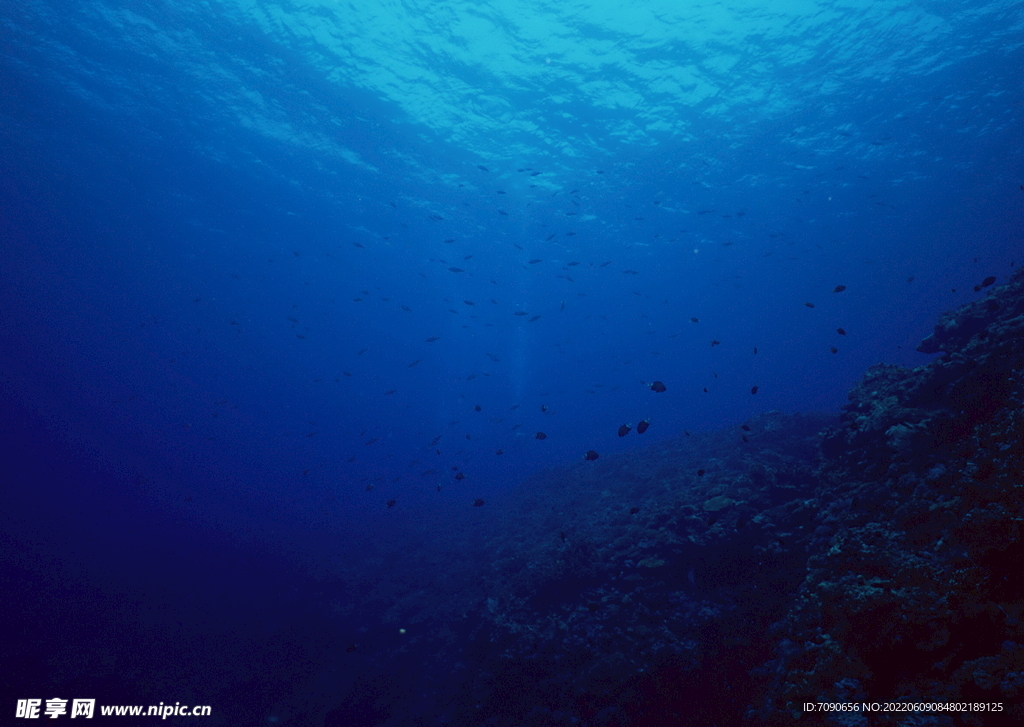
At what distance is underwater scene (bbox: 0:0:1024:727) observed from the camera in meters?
6.51

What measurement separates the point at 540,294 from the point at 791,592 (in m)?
52.4

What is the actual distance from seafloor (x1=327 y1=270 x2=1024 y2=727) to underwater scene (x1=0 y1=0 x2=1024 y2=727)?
6cm

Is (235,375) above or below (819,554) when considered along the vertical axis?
above

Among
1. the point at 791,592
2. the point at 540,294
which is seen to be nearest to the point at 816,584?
the point at 791,592

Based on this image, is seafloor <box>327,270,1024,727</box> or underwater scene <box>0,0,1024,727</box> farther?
underwater scene <box>0,0,1024,727</box>

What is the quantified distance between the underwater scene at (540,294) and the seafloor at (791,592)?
0.06m

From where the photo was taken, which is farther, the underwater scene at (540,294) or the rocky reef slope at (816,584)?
the underwater scene at (540,294)

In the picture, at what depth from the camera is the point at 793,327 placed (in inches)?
3334

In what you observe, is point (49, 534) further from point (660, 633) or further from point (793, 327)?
point (793, 327)

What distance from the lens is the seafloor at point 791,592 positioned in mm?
4578

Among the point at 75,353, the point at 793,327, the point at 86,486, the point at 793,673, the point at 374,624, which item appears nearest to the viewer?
the point at 793,673

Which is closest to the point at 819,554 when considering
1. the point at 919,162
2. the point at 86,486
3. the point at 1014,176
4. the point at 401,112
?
the point at 401,112

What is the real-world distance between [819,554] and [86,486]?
78302 millimetres

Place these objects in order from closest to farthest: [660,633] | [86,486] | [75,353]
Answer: [660,633]
[86,486]
[75,353]
